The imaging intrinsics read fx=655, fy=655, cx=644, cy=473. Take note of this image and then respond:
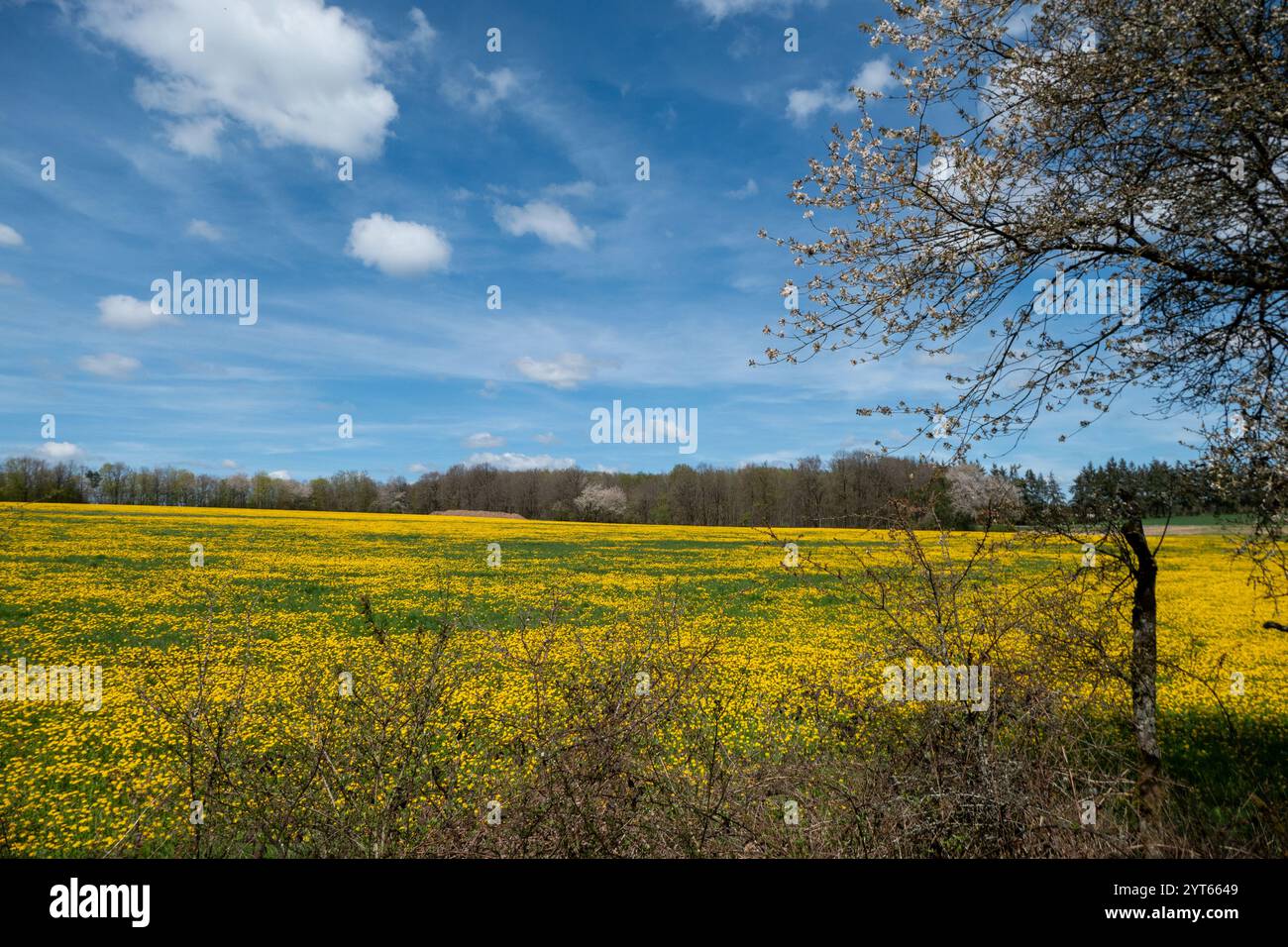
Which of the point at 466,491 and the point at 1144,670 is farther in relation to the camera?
the point at 466,491

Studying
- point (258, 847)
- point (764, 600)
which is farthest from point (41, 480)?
point (258, 847)

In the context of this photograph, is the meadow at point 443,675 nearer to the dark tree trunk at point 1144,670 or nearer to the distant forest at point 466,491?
the dark tree trunk at point 1144,670

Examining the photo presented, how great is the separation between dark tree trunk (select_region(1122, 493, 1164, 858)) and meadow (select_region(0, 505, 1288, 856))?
369 millimetres

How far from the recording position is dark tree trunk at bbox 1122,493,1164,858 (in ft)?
18.2

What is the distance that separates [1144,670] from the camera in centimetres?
584

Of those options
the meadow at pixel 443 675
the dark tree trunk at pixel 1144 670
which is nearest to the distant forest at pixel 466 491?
the meadow at pixel 443 675

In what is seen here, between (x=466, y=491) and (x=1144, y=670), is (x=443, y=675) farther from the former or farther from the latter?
(x=466, y=491)

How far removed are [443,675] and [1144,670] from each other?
20.1 ft

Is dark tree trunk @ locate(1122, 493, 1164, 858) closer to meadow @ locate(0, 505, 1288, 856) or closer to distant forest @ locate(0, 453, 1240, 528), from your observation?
meadow @ locate(0, 505, 1288, 856)

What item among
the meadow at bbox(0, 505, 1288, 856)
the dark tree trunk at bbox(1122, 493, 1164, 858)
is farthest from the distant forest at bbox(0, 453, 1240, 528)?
the dark tree trunk at bbox(1122, 493, 1164, 858)

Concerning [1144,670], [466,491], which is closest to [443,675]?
[1144,670]

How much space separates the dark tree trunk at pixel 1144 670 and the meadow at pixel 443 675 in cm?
37

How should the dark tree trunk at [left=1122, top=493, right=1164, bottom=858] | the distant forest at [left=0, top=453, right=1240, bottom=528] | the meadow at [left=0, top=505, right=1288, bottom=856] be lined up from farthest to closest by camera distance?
the distant forest at [left=0, top=453, right=1240, bottom=528] → the dark tree trunk at [left=1122, top=493, right=1164, bottom=858] → the meadow at [left=0, top=505, right=1288, bottom=856]
